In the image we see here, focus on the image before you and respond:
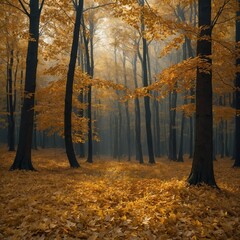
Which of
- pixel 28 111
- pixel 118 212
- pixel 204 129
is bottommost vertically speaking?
pixel 118 212

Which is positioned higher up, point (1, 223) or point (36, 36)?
point (36, 36)

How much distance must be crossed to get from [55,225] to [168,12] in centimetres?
1909

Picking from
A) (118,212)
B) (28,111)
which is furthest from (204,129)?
(28,111)

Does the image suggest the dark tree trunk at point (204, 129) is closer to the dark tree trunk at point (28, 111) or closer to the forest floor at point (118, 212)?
the forest floor at point (118, 212)

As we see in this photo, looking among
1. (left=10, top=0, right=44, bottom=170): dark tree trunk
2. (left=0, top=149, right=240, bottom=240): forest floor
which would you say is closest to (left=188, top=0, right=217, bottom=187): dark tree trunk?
(left=0, top=149, right=240, bottom=240): forest floor

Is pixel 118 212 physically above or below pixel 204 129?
below

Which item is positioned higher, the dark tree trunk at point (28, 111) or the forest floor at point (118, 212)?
the dark tree trunk at point (28, 111)

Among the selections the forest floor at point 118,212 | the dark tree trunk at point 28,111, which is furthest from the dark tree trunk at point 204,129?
the dark tree trunk at point 28,111

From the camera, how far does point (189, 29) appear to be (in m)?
8.12

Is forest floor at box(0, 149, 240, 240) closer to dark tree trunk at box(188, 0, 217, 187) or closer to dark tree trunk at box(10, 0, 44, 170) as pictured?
dark tree trunk at box(188, 0, 217, 187)

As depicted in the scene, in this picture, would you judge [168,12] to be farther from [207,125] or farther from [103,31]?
[207,125]

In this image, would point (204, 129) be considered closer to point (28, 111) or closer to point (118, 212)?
point (118, 212)

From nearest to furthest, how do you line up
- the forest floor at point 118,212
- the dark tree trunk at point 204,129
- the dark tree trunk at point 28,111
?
the forest floor at point 118,212, the dark tree trunk at point 204,129, the dark tree trunk at point 28,111

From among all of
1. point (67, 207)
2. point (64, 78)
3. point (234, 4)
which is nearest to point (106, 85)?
point (64, 78)
